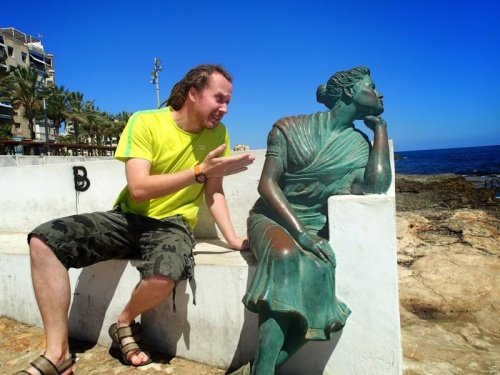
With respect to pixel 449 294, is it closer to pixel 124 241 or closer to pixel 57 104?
pixel 124 241

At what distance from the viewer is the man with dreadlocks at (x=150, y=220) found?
234cm

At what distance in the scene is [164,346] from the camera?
278 centimetres

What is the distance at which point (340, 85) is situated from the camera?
2.64 m

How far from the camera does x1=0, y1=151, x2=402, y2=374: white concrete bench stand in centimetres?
229

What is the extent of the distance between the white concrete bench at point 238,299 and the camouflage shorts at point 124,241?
6.6 inches

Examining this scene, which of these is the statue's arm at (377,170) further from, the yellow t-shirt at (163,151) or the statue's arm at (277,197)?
the yellow t-shirt at (163,151)

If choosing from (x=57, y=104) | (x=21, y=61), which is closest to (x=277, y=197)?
(x=57, y=104)

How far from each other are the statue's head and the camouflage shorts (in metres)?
1.35

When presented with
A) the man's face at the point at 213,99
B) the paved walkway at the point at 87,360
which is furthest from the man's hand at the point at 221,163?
the paved walkway at the point at 87,360

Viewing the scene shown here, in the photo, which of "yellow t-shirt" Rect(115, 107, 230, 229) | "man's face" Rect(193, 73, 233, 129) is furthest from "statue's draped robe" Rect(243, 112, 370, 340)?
"yellow t-shirt" Rect(115, 107, 230, 229)

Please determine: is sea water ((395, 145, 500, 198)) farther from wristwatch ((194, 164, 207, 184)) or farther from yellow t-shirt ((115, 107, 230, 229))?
wristwatch ((194, 164, 207, 184))

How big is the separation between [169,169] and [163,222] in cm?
38

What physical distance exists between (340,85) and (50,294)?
2.29 meters

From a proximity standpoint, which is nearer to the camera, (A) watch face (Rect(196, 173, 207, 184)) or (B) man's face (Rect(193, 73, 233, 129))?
(A) watch face (Rect(196, 173, 207, 184))
